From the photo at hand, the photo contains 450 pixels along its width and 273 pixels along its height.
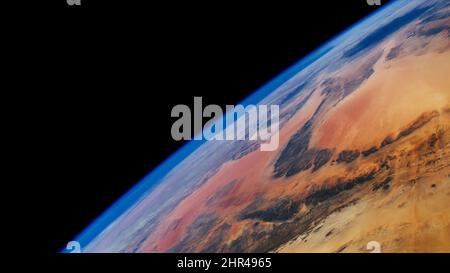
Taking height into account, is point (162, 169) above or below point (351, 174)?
below

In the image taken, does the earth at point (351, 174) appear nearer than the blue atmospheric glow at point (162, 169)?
Yes

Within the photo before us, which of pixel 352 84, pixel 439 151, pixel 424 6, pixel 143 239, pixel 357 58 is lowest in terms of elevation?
pixel 143 239

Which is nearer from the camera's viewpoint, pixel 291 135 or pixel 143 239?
pixel 291 135

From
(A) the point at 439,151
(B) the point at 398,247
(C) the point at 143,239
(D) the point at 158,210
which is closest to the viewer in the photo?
(B) the point at 398,247

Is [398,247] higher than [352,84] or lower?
Answer: lower

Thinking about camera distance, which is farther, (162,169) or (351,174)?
(162,169)

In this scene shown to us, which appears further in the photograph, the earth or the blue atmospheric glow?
the blue atmospheric glow

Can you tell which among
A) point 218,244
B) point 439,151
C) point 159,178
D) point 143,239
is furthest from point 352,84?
point 159,178

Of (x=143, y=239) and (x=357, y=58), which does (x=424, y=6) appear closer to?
(x=357, y=58)
